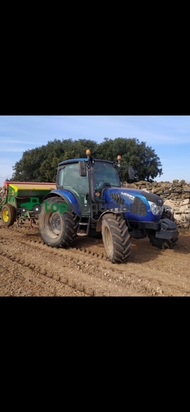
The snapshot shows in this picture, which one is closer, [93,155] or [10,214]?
[10,214]

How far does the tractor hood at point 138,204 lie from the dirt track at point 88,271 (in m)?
0.89

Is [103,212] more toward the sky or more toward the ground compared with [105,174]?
more toward the ground

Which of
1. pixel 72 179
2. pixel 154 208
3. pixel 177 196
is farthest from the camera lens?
pixel 177 196

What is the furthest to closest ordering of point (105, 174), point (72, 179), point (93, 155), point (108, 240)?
point (93, 155)
point (72, 179)
point (105, 174)
point (108, 240)

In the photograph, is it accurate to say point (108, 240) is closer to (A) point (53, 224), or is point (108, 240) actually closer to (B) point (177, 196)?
(A) point (53, 224)

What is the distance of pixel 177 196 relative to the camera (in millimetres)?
12586

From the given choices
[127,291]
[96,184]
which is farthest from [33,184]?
[127,291]

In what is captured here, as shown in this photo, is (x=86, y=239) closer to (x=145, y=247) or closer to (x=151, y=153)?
(x=145, y=247)

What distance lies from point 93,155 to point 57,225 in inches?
771

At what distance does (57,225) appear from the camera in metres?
7.29

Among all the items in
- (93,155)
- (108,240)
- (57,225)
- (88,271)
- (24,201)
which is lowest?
(88,271)

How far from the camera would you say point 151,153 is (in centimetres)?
2683

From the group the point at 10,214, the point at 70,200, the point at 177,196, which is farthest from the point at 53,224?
the point at 177,196

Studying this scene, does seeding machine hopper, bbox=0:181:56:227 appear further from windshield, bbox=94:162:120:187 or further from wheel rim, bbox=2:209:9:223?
windshield, bbox=94:162:120:187
